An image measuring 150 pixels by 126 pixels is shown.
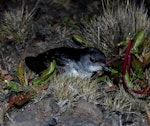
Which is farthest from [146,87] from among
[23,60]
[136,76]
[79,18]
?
[79,18]

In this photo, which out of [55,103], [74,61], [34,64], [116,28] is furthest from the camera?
[116,28]

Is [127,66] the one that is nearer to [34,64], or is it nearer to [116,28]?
[116,28]

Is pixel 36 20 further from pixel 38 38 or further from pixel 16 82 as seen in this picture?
pixel 16 82

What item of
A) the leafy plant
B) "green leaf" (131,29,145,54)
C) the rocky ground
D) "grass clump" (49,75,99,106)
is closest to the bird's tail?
the rocky ground

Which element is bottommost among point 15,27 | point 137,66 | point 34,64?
point 137,66

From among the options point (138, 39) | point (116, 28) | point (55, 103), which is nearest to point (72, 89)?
point (55, 103)

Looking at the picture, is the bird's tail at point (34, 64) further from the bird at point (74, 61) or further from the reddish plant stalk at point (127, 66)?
the reddish plant stalk at point (127, 66)

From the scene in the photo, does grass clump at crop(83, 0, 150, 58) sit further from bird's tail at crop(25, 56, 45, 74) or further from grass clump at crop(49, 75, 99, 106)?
grass clump at crop(49, 75, 99, 106)
